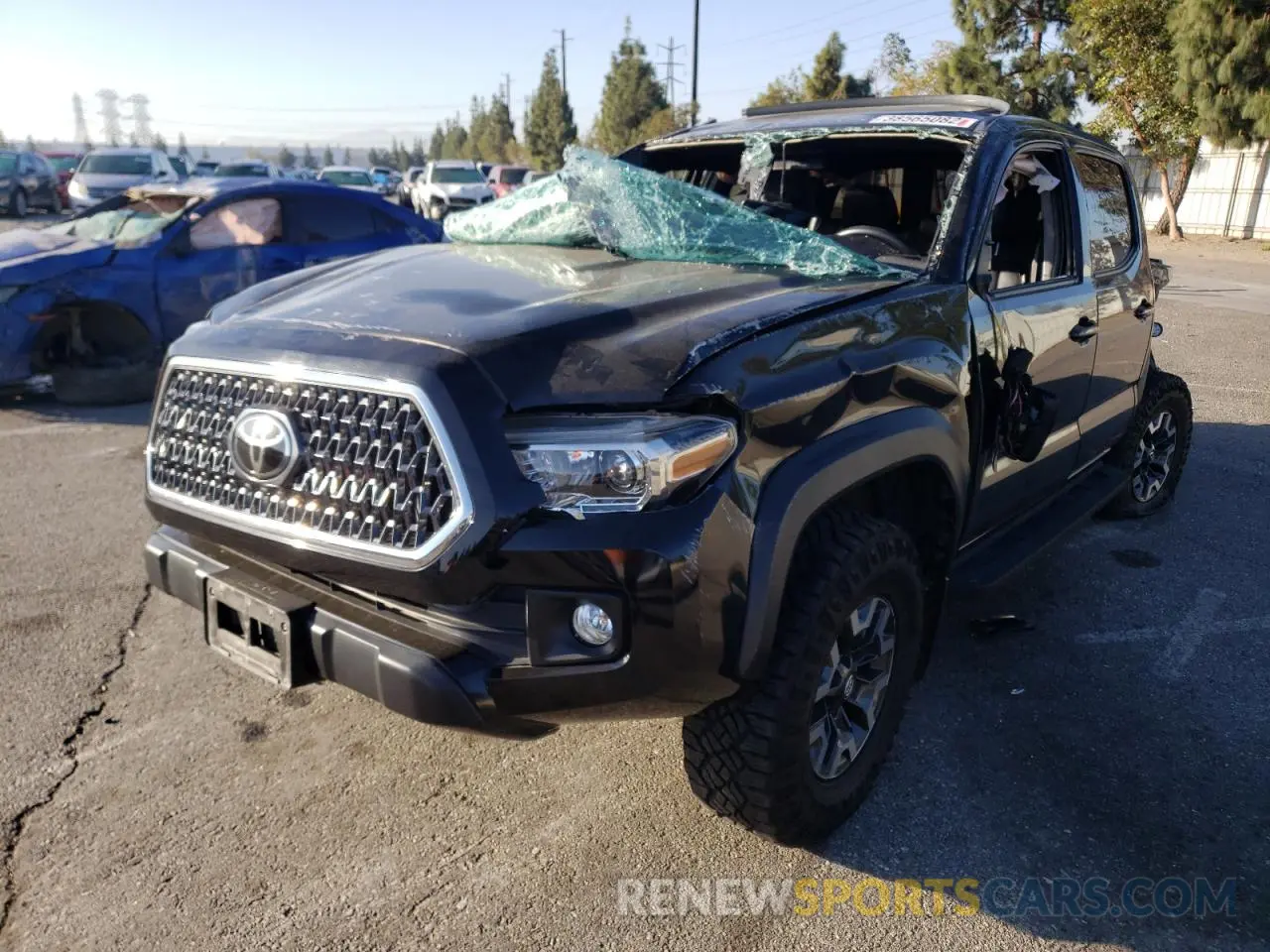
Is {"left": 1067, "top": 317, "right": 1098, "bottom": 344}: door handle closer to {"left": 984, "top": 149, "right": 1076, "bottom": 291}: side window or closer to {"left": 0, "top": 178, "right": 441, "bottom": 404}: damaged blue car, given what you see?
{"left": 984, "top": 149, "right": 1076, "bottom": 291}: side window

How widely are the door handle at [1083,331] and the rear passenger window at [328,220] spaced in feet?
20.3

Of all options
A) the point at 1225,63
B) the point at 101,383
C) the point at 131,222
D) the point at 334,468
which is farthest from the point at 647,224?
the point at 1225,63

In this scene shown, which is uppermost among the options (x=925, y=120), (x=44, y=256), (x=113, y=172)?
(x=925, y=120)

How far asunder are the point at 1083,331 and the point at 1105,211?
75 cm

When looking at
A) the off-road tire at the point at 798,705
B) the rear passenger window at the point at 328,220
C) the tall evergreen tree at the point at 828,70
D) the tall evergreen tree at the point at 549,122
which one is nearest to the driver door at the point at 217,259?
the rear passenger window at the point at 328,220

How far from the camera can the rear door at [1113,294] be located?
3.85 metres

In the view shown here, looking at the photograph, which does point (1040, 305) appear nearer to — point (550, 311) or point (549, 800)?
point (550, 311)

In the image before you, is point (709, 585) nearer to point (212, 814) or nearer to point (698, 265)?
point (698, 265)

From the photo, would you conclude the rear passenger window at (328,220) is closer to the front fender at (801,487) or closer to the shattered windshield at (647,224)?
the shattered windshield at (647,224)

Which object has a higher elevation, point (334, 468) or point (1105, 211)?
point (1105, 211)

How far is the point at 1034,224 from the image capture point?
3566mm

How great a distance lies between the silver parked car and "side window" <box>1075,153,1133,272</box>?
20.7m

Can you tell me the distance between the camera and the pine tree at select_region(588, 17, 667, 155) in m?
46.9

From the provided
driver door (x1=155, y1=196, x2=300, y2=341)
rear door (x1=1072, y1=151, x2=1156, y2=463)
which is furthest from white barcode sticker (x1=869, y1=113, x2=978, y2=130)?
driver door (x1=155, y1=196, x2=300, y2=341)
